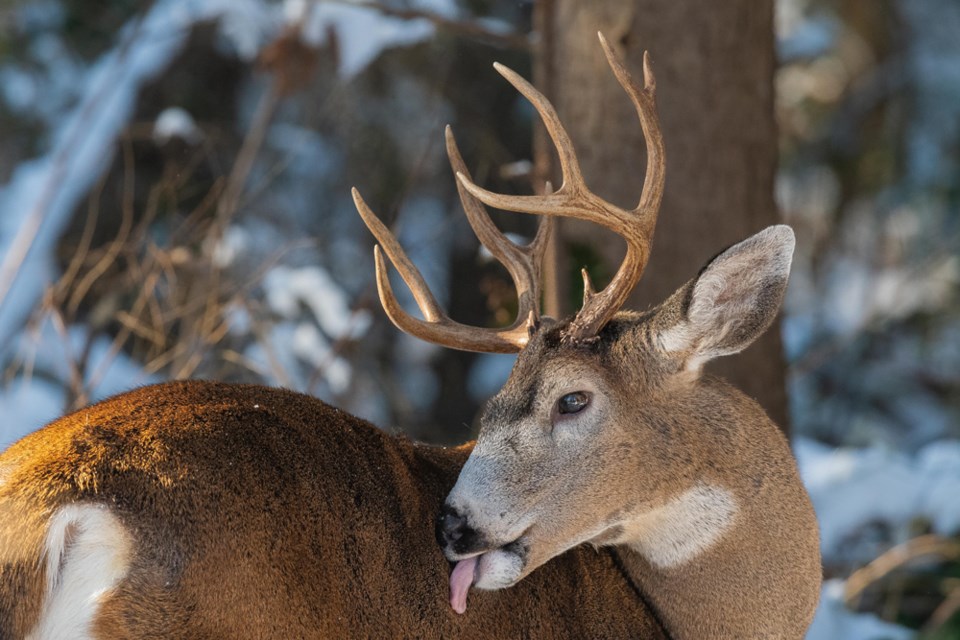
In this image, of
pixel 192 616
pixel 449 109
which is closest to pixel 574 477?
pixel 192 616

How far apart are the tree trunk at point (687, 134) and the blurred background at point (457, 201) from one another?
1cm

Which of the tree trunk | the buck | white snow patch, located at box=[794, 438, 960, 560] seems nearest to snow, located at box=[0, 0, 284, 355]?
the tree trunk

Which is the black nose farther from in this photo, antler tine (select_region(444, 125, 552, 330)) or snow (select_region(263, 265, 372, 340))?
snow (select_region(263, 265, 372, 340))

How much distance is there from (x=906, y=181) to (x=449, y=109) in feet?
15.4

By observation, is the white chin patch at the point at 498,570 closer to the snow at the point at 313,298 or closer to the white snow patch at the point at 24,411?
the white snow patch at the point at 24,411

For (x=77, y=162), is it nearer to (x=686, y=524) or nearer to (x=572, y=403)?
(x=572, y=403)

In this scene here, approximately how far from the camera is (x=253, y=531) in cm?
311

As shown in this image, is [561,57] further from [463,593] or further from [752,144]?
[463,593]

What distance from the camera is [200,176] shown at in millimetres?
11680

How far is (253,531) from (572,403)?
1.04 meters

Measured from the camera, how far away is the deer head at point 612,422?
359 cm

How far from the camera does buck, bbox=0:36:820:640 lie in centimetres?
291

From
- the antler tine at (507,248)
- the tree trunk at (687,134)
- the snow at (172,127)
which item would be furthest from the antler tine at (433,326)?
the snow at (172,127)

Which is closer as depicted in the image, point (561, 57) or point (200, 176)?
point (561, 57)
